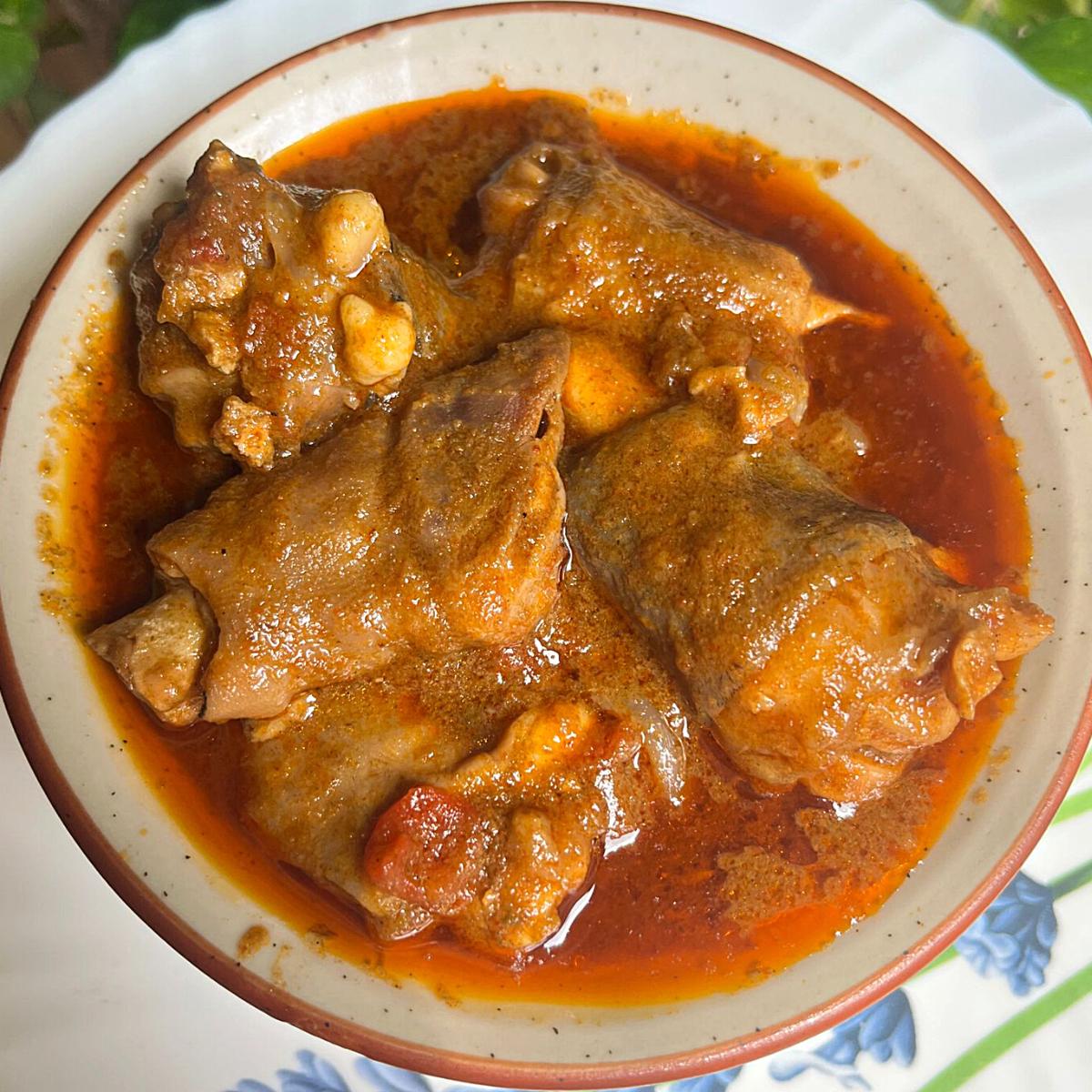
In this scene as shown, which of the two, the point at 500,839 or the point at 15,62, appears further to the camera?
the point at 15,62

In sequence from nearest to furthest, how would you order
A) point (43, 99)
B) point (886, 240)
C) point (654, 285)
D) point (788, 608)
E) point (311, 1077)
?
point (788, 608), point (654, 285), point (311, 1077), point (886, 240), point (43, 99)

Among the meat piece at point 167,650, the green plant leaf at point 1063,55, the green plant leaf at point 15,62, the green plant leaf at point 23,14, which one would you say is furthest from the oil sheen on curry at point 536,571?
the green plant leaf at point 1063,55

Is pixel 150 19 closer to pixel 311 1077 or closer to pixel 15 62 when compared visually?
pixel 15 62

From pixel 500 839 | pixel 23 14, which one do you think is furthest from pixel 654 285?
pixel 23 14

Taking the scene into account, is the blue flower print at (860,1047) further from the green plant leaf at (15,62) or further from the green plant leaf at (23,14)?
the green plant leaf at (23,14)

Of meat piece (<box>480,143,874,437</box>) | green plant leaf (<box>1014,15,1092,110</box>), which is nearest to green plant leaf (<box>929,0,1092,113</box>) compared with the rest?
green plant leaf (<box>1014,15,1092,110</box>)
